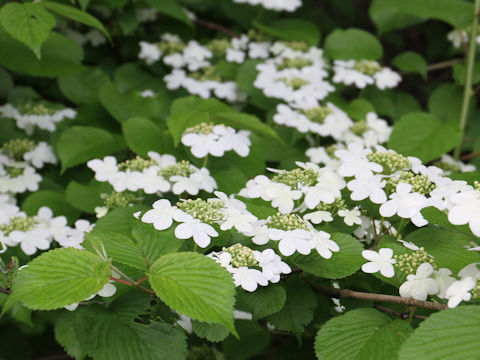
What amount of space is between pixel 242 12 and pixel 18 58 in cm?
142

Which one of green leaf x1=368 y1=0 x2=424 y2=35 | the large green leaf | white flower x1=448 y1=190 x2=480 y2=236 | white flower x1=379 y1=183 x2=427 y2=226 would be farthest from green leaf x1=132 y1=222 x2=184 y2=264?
green leaf x1=368 y1=0 x2=424 y2=35

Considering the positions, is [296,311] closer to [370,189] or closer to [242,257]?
[242,257]

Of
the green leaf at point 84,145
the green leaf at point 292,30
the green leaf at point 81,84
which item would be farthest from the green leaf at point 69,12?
the green leaf at point 292,30

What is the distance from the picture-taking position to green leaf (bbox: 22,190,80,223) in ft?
6.54

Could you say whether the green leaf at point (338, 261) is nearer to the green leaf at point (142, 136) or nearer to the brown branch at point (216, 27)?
the green leaf at point (142, 136)

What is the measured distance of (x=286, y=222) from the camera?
4.27 ft

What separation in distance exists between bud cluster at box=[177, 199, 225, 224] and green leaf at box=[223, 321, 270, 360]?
37.6 inches

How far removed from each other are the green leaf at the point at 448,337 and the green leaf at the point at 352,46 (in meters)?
1.92

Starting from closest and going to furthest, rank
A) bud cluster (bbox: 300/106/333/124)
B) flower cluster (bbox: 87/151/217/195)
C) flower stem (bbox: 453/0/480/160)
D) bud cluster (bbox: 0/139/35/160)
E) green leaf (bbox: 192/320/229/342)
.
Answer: green leaf (bbox: 192/320/229/342)
flower cluster (bbox: 87/151/217/195)
bud cluster (bbox: 0/139/35/160)
bud cluster (bbox: 300/106/333/124)
flower stem (bbox: 453/0/480/160)

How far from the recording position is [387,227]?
153cm

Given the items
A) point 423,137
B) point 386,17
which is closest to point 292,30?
point 386,17

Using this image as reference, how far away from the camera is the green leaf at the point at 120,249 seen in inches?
46.7

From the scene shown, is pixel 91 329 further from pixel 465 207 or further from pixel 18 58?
pixel 18 58

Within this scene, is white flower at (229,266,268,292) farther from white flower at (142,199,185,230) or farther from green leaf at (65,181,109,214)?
green leaf at (65,181,109,214)
